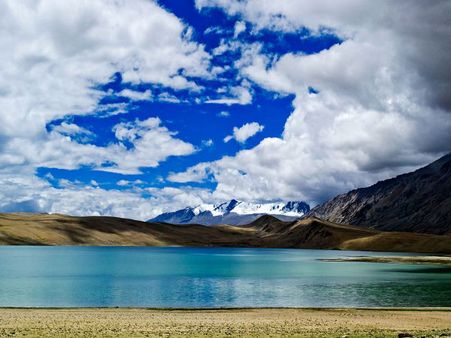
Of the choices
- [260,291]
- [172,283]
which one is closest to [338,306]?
[260,291]

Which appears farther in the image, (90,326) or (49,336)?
(90,326)

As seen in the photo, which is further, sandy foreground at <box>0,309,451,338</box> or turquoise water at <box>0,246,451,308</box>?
turquoise water at <box>0,246,451,308</box>

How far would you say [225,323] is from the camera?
42.6 meters

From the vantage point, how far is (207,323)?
1674 inches

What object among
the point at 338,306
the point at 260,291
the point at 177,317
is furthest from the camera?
the point at 260,291

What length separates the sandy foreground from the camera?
114 ft

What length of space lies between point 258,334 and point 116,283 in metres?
56.4

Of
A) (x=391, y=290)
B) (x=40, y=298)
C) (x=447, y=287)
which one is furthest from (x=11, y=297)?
(x=447, y=287)

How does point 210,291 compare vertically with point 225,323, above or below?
below

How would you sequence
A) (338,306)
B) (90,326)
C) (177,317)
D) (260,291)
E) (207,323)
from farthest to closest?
1. (260,291)
2. (338,306)
3. (177,317)
4. (207,323)
5. (90,326)

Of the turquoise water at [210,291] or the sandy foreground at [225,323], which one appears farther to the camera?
the turquoise water at [210,291]

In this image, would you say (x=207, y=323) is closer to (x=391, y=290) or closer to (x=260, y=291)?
(x=260, y=291)

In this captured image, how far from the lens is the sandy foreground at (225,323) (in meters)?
34.8

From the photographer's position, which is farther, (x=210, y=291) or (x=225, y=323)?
(x=210, y=291)
